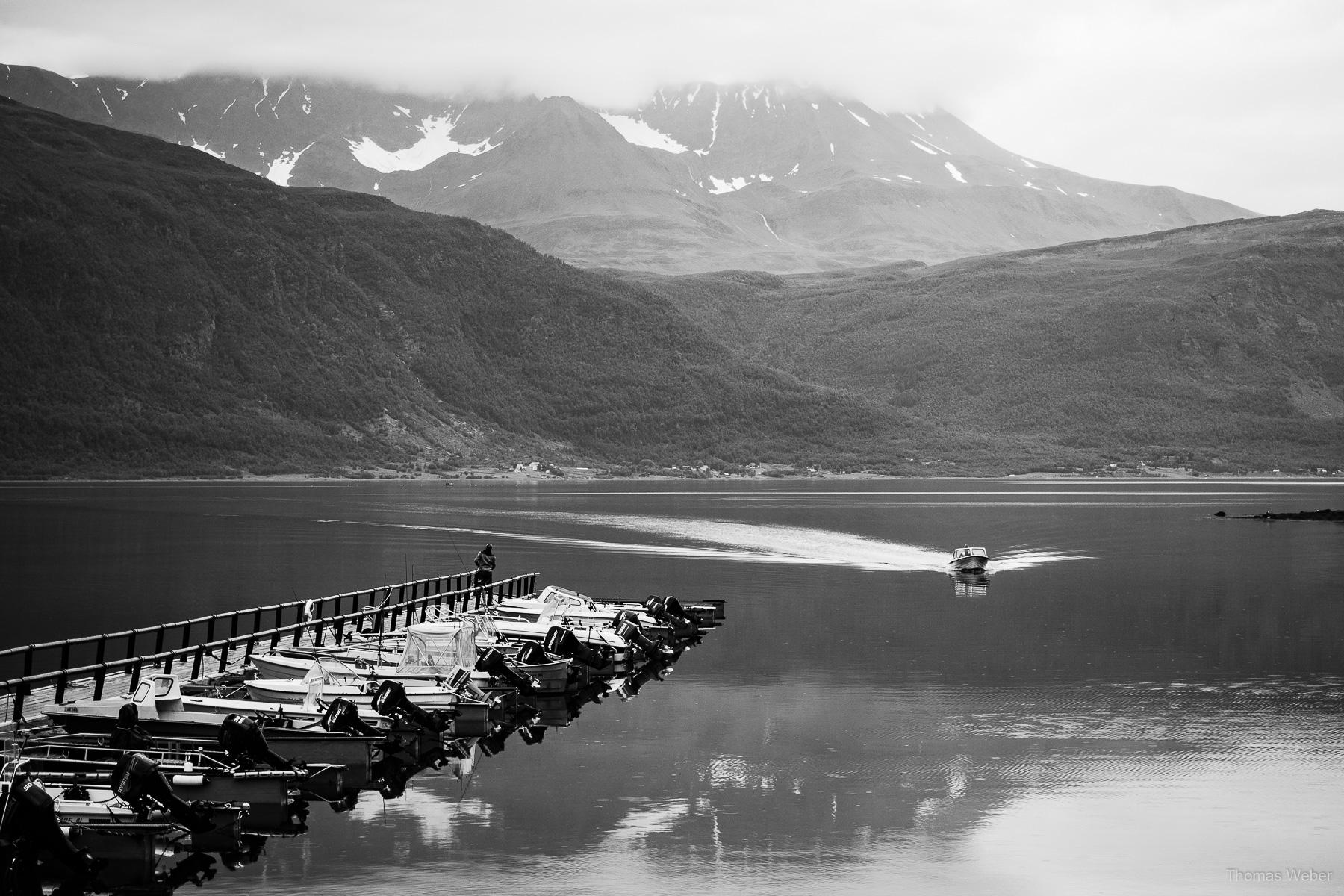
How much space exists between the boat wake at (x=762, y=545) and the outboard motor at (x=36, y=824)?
61.2 meters

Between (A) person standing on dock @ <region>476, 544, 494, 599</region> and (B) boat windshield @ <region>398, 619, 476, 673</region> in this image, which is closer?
(B) boat windshield @ <region>398, 619, 476, 673</region>

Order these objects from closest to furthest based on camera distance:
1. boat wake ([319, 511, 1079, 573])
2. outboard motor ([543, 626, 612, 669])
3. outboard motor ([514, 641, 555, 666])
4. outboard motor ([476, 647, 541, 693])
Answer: outboard motor ([476, 647, 541, 693]) < outboard motor ([514, 641, 555, 666]) < outboard motor ([543, 626, 612, 669]) < boat wake ([319, 511, 1079, 573])

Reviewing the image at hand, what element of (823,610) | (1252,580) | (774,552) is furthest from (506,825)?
(774,552)

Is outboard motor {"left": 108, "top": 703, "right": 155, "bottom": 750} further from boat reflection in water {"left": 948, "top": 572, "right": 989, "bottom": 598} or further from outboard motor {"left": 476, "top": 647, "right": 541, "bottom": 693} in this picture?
boat reflection in water {"left": 948, "top": 572, "right": 989, "bottom": 598}

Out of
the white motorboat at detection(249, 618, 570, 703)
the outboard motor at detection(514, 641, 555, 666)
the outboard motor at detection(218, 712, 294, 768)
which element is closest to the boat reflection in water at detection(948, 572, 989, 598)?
the outboard motor at detection(514, 641, 555, 666)

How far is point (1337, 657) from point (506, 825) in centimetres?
3032

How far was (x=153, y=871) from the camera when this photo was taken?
21.0m

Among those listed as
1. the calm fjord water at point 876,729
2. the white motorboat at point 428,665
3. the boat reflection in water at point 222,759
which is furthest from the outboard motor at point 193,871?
the white motorboat at point 428,665

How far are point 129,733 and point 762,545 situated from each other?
72.4 m

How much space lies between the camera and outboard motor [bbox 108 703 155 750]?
25.0m

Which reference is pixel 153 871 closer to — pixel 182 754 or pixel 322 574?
pixel 182 754

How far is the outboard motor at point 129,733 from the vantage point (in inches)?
984

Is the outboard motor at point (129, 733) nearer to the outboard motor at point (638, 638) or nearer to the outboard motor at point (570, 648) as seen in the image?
the outboard motor at point (570, 648)

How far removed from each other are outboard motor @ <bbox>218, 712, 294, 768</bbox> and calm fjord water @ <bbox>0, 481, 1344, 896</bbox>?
1.41 m
